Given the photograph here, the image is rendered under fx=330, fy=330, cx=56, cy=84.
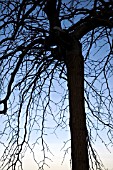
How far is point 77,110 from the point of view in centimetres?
317

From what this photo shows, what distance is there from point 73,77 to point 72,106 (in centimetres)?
31

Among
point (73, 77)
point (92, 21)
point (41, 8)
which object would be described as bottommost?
point (73, 77)

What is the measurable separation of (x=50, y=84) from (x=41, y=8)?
3.09 feet

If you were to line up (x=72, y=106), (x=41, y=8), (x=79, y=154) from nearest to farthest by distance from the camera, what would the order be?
(x=79, y=154) → (x=72, y=106) → (x=41, y=8)

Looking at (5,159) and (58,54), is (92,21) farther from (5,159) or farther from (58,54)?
(5,159)

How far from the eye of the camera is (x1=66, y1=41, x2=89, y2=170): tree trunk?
2.99 m

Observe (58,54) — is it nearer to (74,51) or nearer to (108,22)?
(74,51)

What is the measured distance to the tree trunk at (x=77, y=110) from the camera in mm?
2990

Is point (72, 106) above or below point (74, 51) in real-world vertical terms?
below

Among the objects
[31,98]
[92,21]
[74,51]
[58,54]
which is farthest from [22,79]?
[92,21]

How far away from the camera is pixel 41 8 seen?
12.1ft

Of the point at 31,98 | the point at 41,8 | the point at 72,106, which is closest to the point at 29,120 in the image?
the point at 31,98

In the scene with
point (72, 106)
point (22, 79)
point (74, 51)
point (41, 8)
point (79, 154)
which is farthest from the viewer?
point (22, 79)

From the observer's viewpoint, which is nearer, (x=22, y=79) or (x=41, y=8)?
(x=41, y=8)
